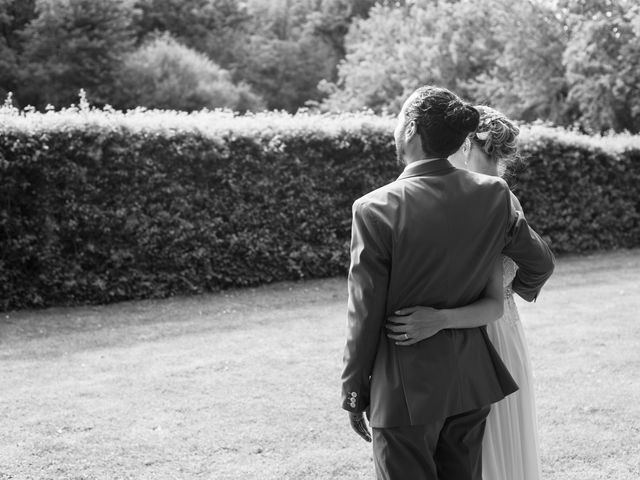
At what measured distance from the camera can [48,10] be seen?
94.7 ft

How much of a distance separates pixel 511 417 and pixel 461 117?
1.53 m

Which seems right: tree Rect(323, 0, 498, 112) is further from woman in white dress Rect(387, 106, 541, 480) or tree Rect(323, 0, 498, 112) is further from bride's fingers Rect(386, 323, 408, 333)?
bride's fingers Rect(386, 323, 408, 333)

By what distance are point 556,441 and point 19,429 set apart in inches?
149

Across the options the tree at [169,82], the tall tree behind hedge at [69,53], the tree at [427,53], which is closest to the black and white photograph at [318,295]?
the tree at [427,53]

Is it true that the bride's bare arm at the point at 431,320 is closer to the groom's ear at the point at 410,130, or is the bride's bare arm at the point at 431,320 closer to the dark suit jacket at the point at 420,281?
the dark suit jacket at the point at 420,281

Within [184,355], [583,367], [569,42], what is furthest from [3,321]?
[569,42]

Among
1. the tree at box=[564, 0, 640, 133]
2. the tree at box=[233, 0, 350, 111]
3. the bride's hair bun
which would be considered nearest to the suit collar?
the bride's hair bun

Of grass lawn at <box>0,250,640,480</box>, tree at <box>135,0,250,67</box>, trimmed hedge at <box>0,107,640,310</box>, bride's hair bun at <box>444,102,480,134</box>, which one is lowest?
grass lawn at <box>0,250,640,480</box>

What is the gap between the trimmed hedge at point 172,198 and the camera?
32.2 feet

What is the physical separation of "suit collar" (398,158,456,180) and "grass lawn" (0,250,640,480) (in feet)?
8.29

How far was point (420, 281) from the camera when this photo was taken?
110 inches

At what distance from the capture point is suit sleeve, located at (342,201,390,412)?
8.91 ft

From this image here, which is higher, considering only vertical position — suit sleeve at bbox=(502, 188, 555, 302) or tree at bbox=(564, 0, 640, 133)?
tree at bbox=(564, 0, 640, 133)

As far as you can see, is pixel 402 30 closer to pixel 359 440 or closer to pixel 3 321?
pixel 3 321
